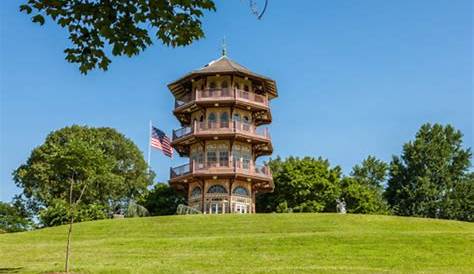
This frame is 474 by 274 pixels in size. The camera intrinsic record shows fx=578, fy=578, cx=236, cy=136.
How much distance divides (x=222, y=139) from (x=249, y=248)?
81.4ft

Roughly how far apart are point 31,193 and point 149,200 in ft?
39.0

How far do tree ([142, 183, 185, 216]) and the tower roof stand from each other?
10.3 meters

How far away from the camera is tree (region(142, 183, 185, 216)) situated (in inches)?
2167

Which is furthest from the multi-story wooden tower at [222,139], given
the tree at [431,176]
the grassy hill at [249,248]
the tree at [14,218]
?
the tree at [431,176]

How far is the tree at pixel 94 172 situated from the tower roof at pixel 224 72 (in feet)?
30.6

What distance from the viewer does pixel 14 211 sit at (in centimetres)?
5747

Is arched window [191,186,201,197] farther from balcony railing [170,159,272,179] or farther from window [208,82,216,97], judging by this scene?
window [208,82,216,97]

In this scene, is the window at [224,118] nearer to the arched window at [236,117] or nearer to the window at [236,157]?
the arched window at [236,117]

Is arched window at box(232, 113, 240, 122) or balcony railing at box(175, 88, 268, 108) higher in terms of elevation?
balcony railing at box(175, 88, 268, 108)

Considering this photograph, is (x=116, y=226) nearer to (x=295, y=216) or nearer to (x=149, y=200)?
(x=295, y=216)

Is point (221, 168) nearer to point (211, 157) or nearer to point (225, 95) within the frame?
point (211, 157)

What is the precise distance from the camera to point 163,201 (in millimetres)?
55188

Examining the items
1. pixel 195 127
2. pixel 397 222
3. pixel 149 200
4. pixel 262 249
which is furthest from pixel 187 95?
pixel 262 249

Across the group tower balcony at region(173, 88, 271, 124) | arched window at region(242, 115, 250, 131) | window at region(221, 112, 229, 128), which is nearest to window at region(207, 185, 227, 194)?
window at region(221, 112, 229, 128)
